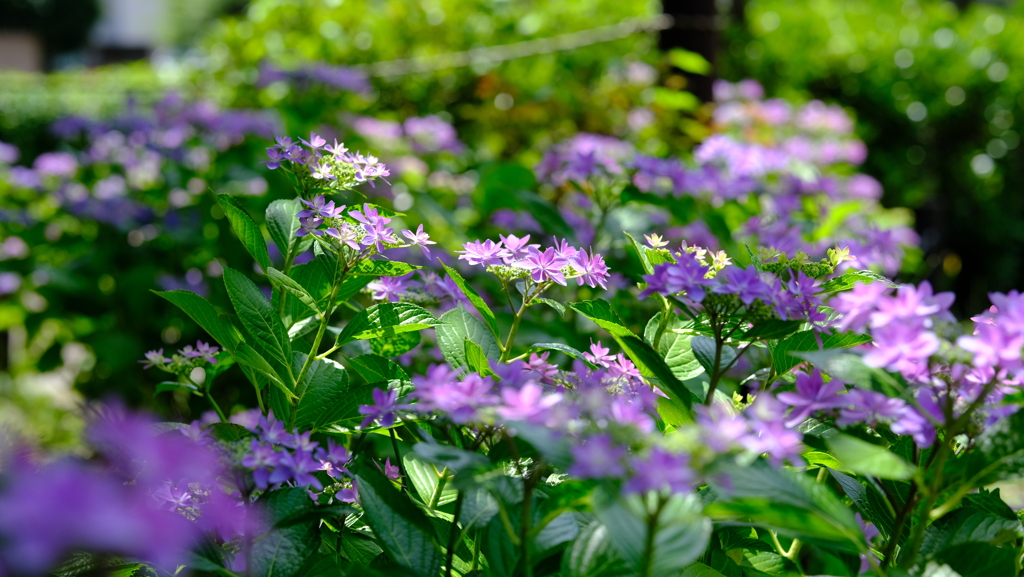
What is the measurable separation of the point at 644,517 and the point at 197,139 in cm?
315

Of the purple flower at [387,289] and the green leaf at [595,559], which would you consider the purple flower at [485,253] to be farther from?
the green leaf at [595,559]

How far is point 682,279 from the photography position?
31.3 inches

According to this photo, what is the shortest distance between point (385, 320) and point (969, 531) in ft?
2.07

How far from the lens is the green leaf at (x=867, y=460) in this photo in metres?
0.62

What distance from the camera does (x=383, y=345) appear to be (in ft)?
3.31

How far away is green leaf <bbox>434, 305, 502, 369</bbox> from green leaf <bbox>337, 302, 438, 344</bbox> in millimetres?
24

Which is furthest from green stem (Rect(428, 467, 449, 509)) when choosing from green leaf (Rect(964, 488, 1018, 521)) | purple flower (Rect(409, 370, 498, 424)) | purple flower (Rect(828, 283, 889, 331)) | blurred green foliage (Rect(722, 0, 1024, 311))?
blurred green foliage (Rect(722, 0, 1024, 311))

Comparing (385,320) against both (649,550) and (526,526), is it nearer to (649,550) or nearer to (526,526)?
(526,526)

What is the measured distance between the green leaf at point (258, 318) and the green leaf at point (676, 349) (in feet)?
1.46

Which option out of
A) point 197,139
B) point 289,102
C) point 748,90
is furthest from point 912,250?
point 197,139

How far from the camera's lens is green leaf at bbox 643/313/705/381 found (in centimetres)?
102

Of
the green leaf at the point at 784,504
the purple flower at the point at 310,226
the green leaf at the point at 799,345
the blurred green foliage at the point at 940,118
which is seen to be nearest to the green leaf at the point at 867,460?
the green leaf at the point at 784,504

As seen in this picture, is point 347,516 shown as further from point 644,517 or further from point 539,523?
point 644,517

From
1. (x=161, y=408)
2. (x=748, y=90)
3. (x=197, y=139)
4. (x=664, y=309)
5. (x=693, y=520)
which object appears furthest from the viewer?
(x=748, y=90)
